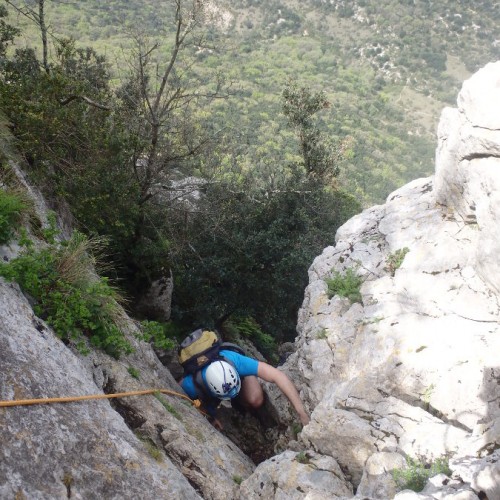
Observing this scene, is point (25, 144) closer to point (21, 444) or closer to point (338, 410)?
point (21, 444)

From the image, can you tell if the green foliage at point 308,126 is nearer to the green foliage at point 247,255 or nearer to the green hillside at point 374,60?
the green foliage at point 247,255

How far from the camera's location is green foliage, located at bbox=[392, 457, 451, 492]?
416 centimetres

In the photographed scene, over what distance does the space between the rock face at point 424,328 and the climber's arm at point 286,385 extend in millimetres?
181

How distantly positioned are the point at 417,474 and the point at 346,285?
11.2 feet

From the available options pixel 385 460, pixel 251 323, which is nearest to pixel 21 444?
pixel 385 460

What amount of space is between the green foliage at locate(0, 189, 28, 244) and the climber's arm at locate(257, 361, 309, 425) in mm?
3692

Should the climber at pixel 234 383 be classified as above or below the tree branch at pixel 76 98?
below

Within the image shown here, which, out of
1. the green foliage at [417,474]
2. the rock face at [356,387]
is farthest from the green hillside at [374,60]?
the green foliage at [417,474]

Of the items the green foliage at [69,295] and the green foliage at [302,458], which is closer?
the green foliage at [69,295]

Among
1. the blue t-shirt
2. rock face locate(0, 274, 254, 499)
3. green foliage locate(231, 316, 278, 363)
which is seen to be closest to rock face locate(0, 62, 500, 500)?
rock face locate(0, 274, 254, 499)

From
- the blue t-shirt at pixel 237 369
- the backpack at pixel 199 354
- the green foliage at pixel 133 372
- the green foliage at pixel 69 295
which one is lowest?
the blue t-shirt at pixel 237 369

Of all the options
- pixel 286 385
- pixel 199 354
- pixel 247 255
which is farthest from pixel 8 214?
pixel 247 255

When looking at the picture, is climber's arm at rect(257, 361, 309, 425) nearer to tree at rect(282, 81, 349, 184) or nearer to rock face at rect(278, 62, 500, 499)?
rock face at rect(278, 62, 500, 499)

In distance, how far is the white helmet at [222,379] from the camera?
6.56 metres
